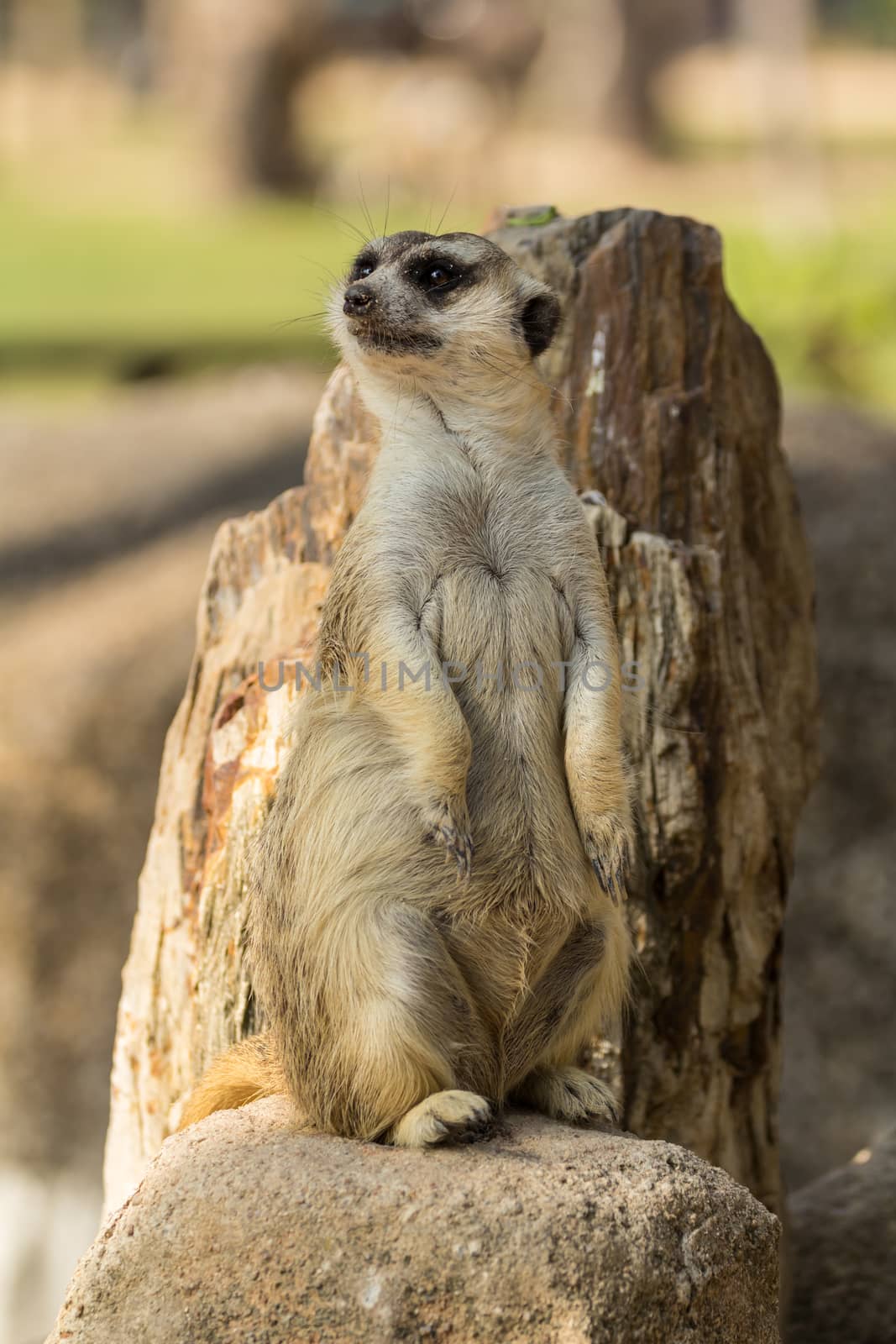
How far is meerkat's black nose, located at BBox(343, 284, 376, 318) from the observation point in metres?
2.80

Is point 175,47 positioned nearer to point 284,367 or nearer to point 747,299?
point 284,367

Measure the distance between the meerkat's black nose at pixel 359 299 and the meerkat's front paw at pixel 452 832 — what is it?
0.93m

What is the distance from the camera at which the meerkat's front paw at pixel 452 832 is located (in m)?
2.61

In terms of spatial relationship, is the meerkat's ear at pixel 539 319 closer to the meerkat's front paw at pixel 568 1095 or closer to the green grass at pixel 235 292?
the green grass at pixel 235 292

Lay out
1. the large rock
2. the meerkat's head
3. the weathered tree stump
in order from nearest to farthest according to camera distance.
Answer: the large rock → the meerkat's head → the weathered tree stump

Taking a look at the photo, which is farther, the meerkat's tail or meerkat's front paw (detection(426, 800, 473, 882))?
the meerkat's tail

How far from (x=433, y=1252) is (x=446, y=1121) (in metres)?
0.27

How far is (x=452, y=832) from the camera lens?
2611 millimetres

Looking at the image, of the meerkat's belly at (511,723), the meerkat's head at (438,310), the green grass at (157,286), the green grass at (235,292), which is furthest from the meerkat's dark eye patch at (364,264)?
the green grass at (157,286)

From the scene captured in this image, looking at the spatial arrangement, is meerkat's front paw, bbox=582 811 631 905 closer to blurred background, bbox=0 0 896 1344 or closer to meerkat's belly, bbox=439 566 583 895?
meerkat's belly, bbox=439 566 583 895

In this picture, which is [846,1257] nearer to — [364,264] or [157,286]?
[364,264]

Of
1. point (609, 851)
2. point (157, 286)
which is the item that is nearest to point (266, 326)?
point (157, 286)

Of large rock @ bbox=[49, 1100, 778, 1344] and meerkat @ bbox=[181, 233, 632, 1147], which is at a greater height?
meerkat @ bbox=[181, 233, 632, 1147]

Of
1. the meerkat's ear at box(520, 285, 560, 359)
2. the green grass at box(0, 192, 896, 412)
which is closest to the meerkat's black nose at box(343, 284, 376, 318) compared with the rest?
the meerkat's ear at box(520, 285, 560, 359)
